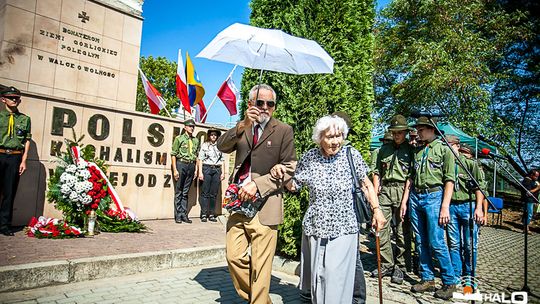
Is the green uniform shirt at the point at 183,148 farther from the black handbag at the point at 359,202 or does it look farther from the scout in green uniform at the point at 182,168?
the black handbag at the point at 359,202

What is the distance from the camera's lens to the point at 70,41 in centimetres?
880

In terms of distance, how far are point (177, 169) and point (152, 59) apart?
30.8 meters

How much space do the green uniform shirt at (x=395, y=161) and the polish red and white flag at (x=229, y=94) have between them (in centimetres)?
749

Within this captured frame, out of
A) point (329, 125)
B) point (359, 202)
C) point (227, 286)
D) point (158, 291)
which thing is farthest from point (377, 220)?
point (158, 291)

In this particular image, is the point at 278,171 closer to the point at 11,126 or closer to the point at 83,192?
the point at 83,192

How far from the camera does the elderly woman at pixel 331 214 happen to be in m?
2.94

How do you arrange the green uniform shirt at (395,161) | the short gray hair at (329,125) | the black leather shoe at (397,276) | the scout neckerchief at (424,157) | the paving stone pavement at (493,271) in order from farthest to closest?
1. the green uniform shirt at (395,161)
2. the black leather shoe at (397,276)
3. the scout neckerchief at (424,157)
4. the paving stone pavement at (493,271)
5. the short gray hair at (329,125)

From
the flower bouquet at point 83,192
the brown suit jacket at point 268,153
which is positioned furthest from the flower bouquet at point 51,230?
the brown suit jacket at point 268,153

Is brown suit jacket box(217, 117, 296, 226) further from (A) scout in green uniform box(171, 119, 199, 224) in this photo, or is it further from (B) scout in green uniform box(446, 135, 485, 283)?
(A) scout in green uniform box(171, 119, 199, 224)

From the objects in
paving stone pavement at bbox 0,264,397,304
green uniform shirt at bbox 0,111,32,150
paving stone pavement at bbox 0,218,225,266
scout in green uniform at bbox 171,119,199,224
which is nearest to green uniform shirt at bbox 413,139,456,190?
paving stone pavement at bbox 0,264,397,304

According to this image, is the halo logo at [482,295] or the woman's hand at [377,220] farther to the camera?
the halo logo at [482,295]

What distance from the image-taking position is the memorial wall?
646cm

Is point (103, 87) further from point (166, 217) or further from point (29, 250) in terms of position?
point (29, 250)

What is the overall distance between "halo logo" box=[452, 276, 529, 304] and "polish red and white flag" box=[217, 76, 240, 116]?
9.07m
